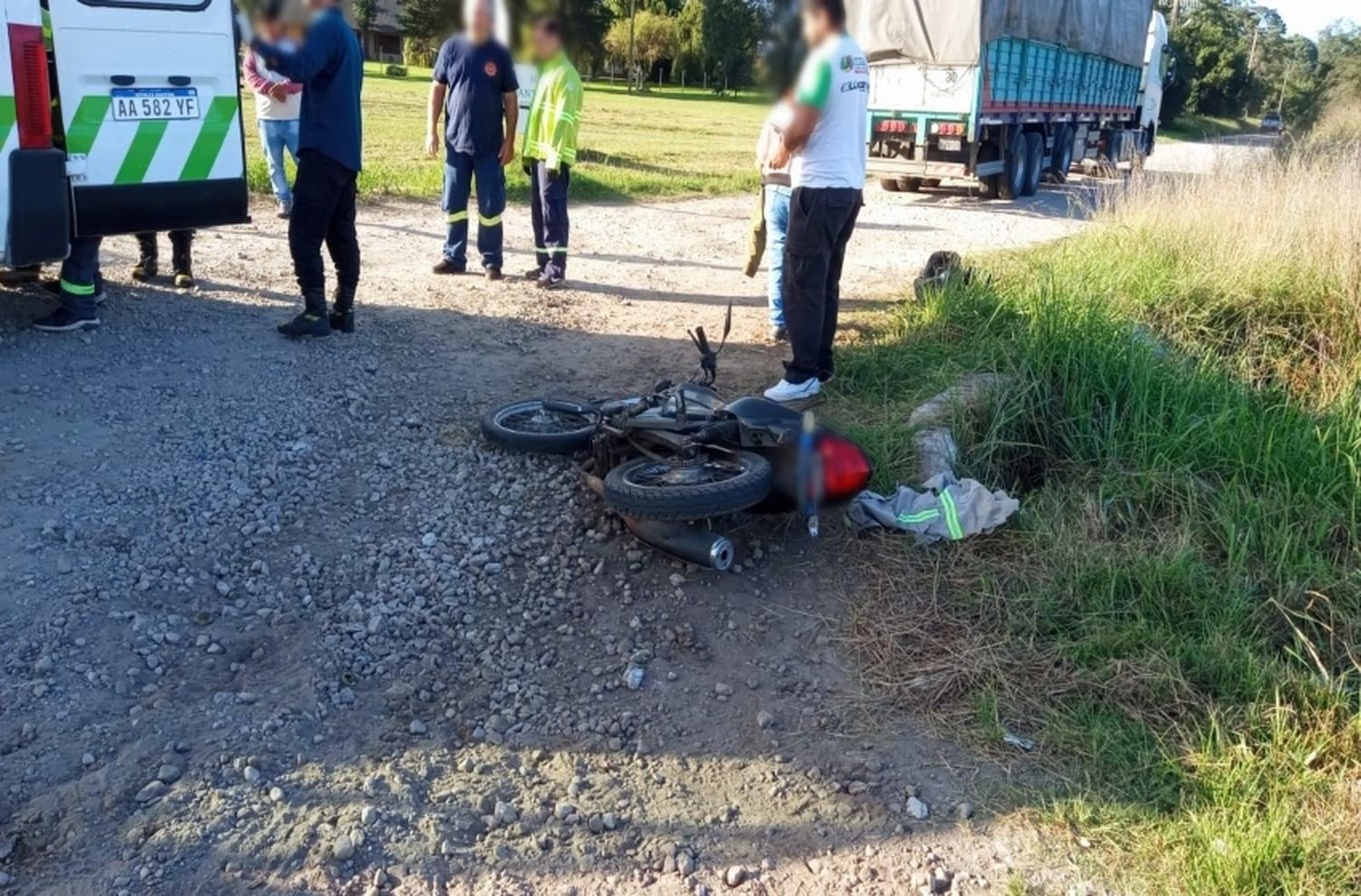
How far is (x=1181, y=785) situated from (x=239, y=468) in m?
3.46

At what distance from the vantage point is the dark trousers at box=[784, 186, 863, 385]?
5312 millimetres

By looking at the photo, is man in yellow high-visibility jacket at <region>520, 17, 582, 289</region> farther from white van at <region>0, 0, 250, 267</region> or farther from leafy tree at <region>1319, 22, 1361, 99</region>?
leafy tree at <region>1319, 22, 1361, 99</region>

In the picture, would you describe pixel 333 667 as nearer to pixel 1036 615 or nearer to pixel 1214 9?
pixel 1036 615

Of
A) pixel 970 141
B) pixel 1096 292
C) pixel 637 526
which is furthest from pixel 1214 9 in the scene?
pixel 637 526

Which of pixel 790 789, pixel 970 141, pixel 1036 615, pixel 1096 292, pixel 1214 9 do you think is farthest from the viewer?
pixel 1214 9

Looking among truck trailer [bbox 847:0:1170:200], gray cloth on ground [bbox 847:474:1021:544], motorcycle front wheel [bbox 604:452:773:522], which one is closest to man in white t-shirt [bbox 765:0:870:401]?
gray cloth on ground [bbox 847:474:1021:544]

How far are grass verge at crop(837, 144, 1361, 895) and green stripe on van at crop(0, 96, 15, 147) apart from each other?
3.94 metres

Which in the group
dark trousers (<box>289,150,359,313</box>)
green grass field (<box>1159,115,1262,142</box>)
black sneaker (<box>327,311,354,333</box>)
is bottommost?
black sneaker (<box>327,311,354,333</box>)

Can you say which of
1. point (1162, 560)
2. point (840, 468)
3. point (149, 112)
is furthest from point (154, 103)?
point (1162, 560)

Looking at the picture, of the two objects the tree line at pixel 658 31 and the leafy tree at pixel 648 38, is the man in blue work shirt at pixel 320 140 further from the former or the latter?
the leafy tree at pixel 648 38

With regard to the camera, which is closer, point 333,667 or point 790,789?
point 790,789

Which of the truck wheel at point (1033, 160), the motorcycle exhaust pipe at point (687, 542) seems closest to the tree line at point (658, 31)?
the motorcycle exhaust pipe at point (687, 542)

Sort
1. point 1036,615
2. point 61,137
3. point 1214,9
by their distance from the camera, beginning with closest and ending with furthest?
point 1036,615 < point 61,137 < point 1214,9

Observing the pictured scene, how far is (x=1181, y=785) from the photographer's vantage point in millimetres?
3066
